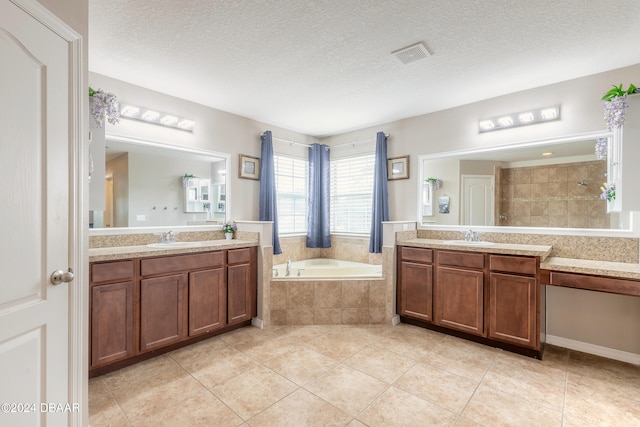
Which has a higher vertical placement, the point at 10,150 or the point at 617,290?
the point at 10,150

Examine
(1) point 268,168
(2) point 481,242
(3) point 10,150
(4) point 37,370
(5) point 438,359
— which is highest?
(1) point 268,168

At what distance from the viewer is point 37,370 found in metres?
1.19

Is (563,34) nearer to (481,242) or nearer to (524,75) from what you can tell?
(524,75)

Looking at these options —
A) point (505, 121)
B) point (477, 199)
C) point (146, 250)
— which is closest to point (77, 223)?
point (146, 250)

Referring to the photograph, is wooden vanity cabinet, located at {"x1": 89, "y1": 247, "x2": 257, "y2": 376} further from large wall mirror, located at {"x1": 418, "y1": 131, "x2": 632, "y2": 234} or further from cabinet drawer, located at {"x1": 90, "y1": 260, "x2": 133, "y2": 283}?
large wall mirror, located at {"x1": 418, "y1": 131, "x2": 632, "y2": 234}

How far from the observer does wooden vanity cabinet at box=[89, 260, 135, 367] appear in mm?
2135

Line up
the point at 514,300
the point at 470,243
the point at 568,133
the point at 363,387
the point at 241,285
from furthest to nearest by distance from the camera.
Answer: the point at 241,285
the point at 470,243
the point at 568,133
the point at 514,300
the point at 363,387

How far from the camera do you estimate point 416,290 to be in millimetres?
3168

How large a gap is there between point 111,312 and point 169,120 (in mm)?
1912

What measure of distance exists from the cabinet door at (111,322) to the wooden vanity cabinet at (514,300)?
10.1 feet

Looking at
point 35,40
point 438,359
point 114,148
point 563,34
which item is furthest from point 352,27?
point 438,359

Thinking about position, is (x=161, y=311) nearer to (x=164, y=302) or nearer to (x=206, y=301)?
(x=164, y=302)

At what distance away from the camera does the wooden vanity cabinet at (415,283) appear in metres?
3.08

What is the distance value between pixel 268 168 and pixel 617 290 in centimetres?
353
